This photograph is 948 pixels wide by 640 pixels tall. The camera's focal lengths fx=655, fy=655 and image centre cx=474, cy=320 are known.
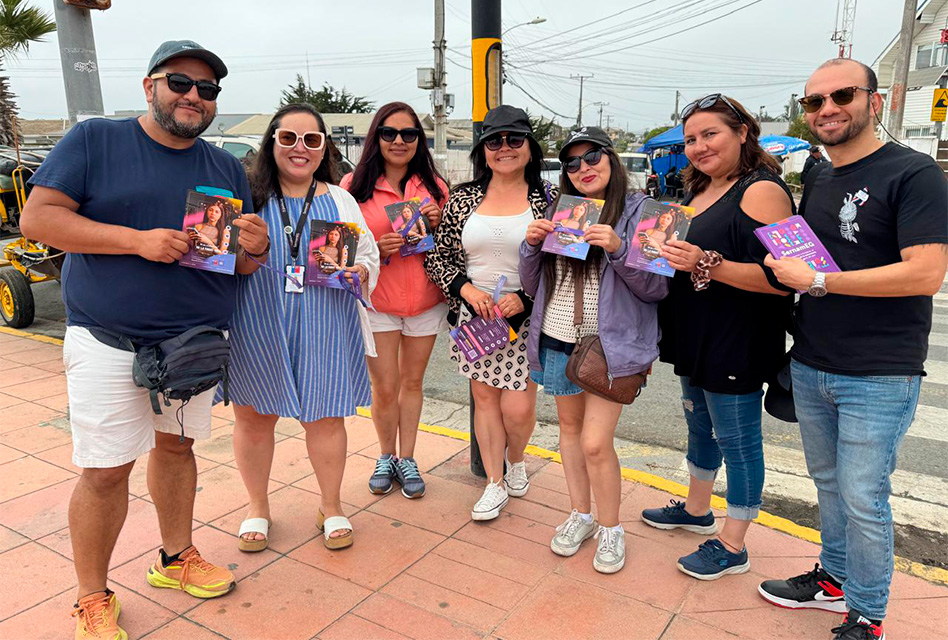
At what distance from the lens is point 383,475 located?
144 inches

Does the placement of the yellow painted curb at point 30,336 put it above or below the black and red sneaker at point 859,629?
below

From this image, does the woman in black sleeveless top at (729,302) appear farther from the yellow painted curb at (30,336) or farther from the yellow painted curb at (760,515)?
the yellow painted curb at (30,336)

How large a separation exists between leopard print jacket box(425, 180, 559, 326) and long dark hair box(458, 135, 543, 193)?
25 millimetres

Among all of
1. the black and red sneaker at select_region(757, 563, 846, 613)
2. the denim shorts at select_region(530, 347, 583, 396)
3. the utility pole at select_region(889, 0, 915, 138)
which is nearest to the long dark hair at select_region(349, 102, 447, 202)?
the denim shorts at select_region(530, 347, 583, 396)

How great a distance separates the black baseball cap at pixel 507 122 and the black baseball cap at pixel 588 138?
0.92ft

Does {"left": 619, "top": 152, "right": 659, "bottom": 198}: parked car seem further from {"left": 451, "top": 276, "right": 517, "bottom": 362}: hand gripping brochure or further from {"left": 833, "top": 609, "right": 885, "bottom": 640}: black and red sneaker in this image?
{"left": 833, "top": 609, "right": 885, "bottom": 640}: black and red sneaker

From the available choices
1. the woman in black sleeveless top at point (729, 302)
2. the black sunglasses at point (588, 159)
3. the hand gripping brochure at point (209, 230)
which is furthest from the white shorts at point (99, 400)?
the woman in black sleeveless top at point (729, 302)

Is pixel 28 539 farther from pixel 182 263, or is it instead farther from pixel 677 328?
pixel 677 328

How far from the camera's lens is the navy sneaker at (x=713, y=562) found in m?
2.83

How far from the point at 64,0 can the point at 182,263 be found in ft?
15.4

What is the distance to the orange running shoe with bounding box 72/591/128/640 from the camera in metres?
2.40

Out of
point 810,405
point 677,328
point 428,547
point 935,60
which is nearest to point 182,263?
point 428,547

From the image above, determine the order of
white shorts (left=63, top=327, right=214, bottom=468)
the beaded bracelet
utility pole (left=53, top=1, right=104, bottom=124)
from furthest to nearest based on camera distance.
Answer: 1. utility pole (left=53, top=1, right=104, bottom=124)
2. the beaded bracelet
3. white shorts (left=63, top=327, right=214, bottom=468)

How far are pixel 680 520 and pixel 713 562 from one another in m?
0.41
